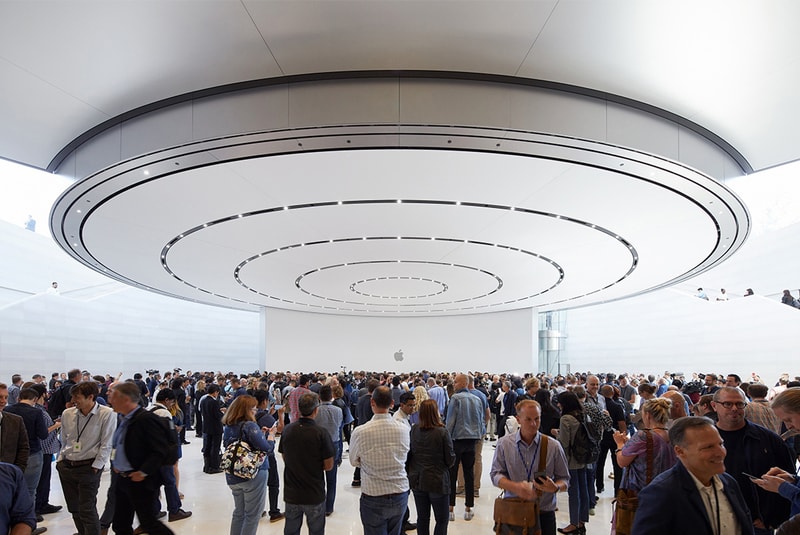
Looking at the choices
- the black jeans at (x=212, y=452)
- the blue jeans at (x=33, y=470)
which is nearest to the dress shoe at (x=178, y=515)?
the blue jeans at (x=33, y=470)

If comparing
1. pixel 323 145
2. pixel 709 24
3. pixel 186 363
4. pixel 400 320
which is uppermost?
pixel 709 24

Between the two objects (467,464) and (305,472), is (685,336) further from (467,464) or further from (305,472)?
(305,472)

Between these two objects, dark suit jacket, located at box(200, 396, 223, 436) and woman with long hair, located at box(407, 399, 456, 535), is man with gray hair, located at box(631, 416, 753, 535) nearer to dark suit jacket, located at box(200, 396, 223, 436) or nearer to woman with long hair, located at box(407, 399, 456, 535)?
woman with long hair, located at box(407, 399, 456, 535)

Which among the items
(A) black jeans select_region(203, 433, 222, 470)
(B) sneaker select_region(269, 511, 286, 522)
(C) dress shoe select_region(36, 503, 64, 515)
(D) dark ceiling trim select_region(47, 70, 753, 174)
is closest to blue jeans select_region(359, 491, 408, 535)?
(B) sneaker select_region(269, 511, 286, 522)

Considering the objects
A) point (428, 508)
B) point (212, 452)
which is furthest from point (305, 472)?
point (212, 452)

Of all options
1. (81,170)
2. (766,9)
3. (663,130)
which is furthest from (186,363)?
(766,9)

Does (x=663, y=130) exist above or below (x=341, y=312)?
above

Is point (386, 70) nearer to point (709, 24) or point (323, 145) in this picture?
point (323, 145)

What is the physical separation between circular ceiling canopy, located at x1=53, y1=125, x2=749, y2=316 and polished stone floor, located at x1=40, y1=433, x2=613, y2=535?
16.1ft

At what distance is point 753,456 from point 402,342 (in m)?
29.6

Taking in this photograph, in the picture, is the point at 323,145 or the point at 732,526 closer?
the point at 732,526

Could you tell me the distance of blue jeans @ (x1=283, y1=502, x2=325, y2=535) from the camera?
192 inches

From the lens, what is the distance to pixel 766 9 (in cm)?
535

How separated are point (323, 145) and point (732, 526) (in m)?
6.10
